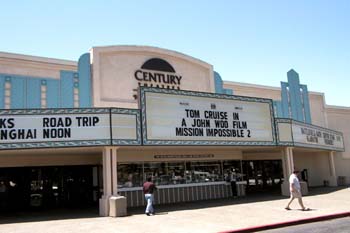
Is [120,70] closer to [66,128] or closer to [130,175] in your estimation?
[130,175]

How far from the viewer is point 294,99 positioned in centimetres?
3141

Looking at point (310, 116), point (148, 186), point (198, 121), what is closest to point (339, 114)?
point (310, 116)

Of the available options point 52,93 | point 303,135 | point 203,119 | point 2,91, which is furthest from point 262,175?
point 2,91

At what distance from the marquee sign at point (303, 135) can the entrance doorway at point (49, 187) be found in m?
10.6

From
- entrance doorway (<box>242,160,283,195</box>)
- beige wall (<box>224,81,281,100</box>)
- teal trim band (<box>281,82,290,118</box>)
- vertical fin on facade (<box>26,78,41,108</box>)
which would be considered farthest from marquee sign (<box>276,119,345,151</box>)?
vertical fin on facade (<box>26,78,41,108</box>)

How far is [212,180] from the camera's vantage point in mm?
23891

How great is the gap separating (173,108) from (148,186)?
12.9ft

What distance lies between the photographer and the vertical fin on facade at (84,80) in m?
21.4

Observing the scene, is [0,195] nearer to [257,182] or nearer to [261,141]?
[261,141]

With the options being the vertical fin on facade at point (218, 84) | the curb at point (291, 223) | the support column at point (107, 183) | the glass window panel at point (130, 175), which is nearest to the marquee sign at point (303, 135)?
the vertical fin on facade at point (218, 84)

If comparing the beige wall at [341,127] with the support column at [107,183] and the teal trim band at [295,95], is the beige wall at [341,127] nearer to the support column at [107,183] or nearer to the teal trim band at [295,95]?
the teal trim band at [295,95]

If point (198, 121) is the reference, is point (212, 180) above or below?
below

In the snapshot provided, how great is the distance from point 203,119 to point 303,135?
8334mm

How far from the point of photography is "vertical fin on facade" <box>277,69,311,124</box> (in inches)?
1212
